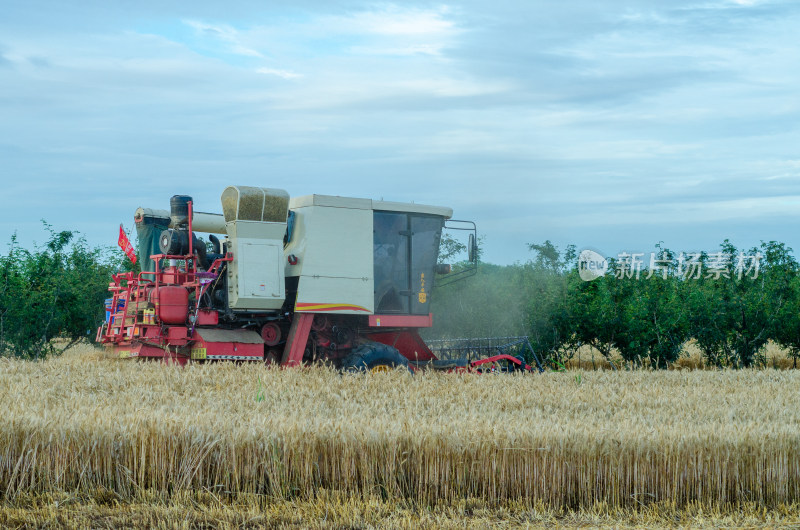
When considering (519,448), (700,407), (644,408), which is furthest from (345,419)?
(700,407)

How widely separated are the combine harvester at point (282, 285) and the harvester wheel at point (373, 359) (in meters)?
0.02

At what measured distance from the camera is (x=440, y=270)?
1274 cm

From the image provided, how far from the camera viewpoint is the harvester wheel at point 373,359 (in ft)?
37.4

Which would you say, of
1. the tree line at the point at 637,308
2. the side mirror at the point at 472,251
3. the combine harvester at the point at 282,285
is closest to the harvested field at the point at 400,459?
the combine harvester at the point at 282,285

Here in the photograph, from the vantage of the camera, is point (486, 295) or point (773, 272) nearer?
point (486, 295)

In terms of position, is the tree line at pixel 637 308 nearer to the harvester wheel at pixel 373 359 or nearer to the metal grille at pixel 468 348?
the metal grille at pixel 468 348

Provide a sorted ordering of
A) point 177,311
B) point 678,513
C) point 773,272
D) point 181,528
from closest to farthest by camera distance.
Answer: point 181,528
point 678,513
point 177,311
point 773,272

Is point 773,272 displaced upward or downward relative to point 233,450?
upward

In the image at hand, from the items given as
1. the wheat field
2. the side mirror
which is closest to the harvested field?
the wheat field

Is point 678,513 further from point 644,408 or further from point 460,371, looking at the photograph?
point 460,371

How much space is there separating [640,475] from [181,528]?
337cm

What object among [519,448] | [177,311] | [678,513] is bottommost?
[678,513]

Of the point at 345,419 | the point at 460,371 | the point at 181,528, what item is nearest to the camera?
the point at 181,528

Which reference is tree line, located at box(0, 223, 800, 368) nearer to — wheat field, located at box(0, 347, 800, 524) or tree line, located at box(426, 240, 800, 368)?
tree line, located at box(426, 240, 800, 368)
